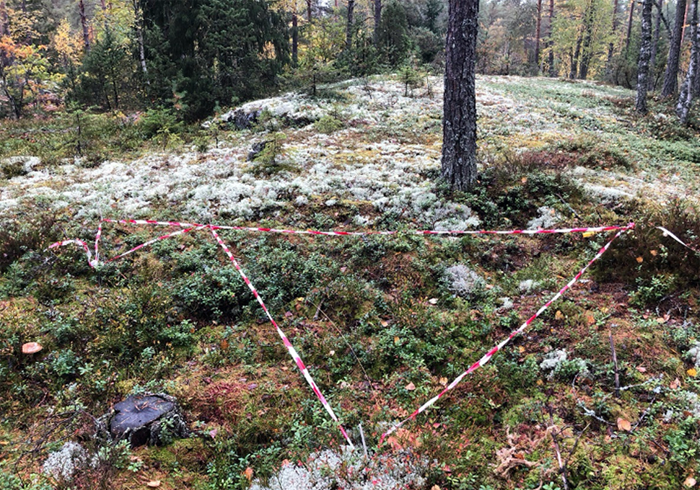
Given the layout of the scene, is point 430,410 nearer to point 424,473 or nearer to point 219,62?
point 424,473

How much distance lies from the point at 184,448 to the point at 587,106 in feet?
62.2

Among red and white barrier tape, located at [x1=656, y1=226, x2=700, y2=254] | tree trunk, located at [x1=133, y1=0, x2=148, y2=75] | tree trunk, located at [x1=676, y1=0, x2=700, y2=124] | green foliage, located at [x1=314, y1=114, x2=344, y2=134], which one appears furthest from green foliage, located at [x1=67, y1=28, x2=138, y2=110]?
tree trunk, located at [x1=676, y1=0, x2=700, y2=124]

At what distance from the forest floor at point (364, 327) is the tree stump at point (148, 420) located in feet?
0.32

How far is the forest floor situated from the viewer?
3072 millimetres

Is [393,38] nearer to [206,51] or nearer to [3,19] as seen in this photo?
[206,51]

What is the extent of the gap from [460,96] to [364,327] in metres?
4.69

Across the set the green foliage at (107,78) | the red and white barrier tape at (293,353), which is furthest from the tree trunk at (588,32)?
the red and white barrier tape at (293,353)

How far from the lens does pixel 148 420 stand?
338cm

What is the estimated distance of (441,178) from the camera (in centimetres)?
771

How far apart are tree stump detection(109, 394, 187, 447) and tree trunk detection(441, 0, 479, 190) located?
19.7 ft

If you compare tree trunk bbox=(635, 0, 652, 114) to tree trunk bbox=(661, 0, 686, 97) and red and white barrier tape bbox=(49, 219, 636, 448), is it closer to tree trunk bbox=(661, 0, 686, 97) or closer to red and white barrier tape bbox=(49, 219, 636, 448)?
tree trunk bbox=(661, 0, 686, 97)

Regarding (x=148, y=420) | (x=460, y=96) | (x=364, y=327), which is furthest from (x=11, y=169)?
(x=460, y=96)

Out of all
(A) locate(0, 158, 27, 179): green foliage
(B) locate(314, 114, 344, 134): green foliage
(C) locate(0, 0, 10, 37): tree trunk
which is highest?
(C) locate(0, 0, 10, 37): tree trunk

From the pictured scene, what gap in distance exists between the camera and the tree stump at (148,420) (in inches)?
130
